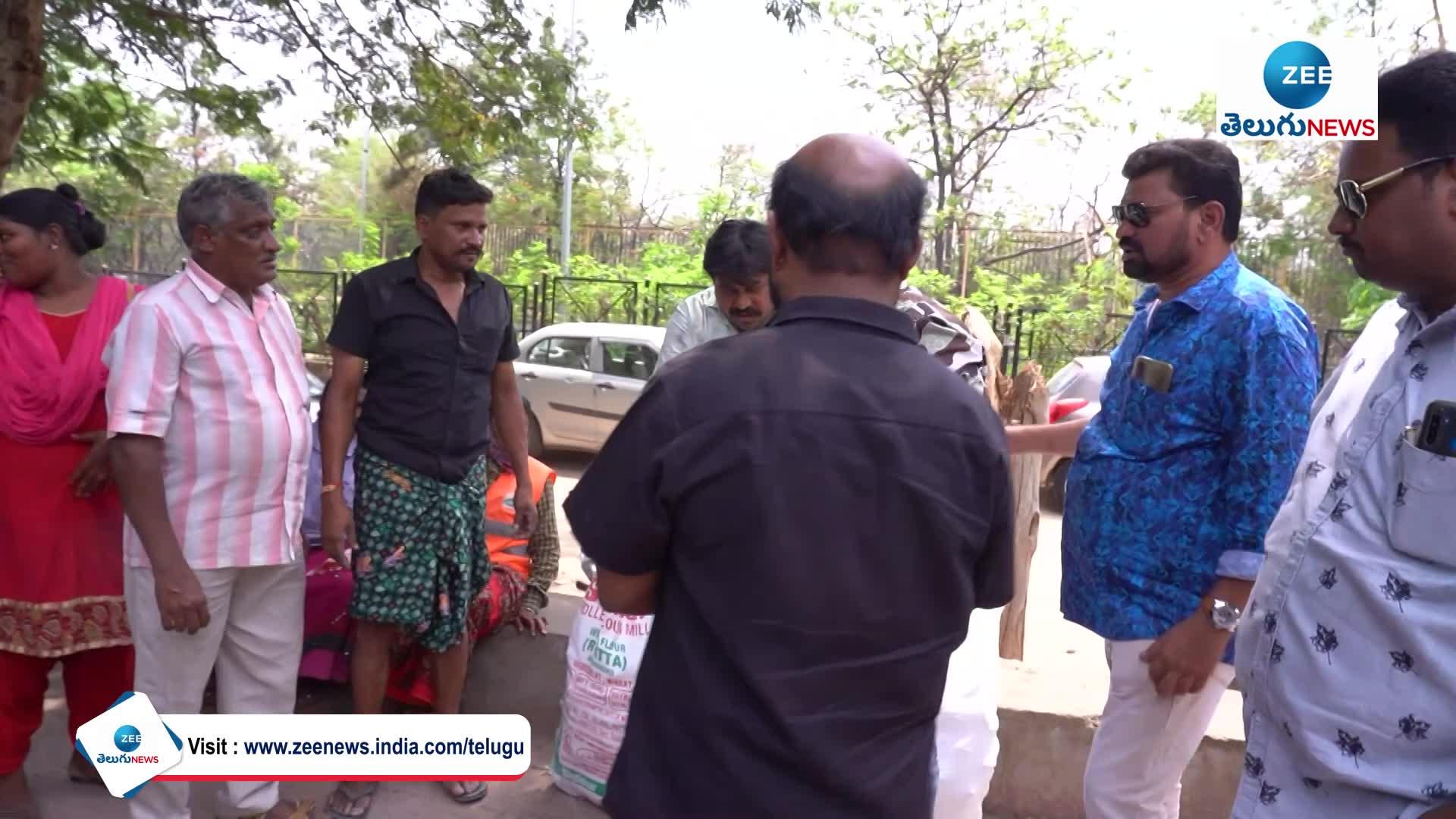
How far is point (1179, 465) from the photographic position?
2381 millimetres

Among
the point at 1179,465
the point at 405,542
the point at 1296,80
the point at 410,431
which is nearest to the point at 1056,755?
the point at 1179,465

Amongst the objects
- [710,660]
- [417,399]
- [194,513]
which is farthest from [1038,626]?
[710,660]

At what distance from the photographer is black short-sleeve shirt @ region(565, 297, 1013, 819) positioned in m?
1.46

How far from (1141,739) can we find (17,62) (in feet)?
14.0

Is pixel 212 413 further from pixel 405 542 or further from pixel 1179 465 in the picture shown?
pixel 1179 465

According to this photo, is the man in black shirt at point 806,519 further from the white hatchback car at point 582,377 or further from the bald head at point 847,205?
the white hatchback car at point 582,377

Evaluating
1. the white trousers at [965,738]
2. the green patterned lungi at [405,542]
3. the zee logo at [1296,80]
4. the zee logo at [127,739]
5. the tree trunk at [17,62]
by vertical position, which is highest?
the zee logo at [1296,80]

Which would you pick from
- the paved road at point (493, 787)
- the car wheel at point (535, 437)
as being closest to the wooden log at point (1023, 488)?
the paved road at point (493, 787)

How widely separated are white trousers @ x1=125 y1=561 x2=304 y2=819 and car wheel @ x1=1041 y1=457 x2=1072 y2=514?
8.01 metres

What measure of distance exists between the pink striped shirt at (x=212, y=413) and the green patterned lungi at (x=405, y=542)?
292mm

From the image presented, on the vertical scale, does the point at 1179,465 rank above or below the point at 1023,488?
above

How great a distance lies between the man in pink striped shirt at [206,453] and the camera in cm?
286

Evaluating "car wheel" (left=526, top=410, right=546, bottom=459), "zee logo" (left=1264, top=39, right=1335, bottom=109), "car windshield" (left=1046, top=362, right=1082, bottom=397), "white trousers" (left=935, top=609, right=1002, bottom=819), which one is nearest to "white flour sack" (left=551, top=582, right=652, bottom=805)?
"white trousers" (left=935, top=609, right=1002, bottom=819)

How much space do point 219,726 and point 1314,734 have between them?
272 centimetres
